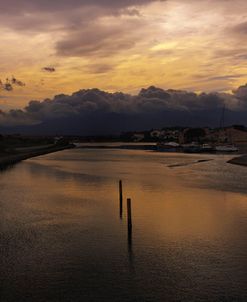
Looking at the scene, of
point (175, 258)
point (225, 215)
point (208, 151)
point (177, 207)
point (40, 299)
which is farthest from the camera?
point (208, 151)

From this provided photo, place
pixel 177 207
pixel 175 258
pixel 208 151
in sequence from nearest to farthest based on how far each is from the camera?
pixel 175 258 → pixel 177 207 → pixel 208 151

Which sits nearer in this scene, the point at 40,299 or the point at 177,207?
the point at 40,299

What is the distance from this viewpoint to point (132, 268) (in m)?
13.9

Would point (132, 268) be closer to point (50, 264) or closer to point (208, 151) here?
point (50, 264)

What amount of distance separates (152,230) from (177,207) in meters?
6.53

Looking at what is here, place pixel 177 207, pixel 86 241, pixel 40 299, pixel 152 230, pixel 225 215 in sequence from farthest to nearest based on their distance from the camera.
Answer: pixel 177 207 → pixel 225 215 → pixel 152 230 → pixel 86 241 → pixel 40 299

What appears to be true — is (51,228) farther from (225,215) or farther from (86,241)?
(225,215)

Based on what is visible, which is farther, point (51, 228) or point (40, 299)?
point (51, 228)

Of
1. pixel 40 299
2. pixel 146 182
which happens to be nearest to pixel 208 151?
pixel 146 182

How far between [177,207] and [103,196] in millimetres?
7524

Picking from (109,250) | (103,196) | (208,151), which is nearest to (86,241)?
(109,250)

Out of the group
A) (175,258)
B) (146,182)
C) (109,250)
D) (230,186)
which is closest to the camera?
(175,258)

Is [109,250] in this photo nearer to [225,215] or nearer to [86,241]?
[86,241]

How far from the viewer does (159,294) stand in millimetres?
11625
